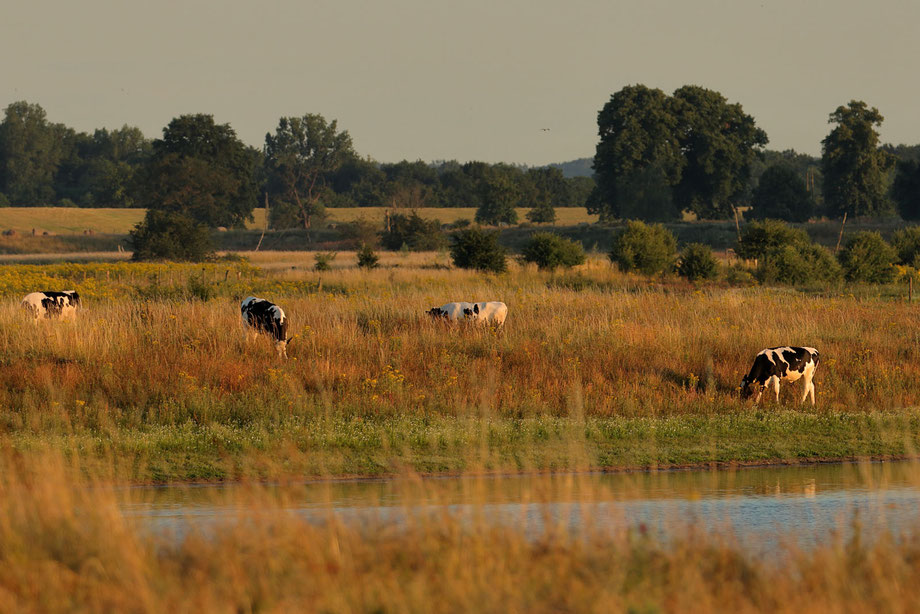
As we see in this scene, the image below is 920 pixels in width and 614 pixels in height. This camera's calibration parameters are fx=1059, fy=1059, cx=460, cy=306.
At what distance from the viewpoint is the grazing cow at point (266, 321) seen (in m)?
21.9

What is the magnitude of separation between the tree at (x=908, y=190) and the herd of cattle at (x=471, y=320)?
261 ft

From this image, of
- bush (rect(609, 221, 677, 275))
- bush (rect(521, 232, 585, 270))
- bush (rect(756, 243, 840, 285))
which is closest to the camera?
bush (rect(756, 243, 840, 285))

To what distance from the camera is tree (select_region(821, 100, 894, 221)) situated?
3878 inches

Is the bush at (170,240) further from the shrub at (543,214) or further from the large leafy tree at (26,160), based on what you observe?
the large leafy tree at (26,160)

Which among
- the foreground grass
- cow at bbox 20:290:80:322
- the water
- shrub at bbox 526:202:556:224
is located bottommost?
the water

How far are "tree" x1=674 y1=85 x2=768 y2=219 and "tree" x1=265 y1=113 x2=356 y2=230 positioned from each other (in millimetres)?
71828

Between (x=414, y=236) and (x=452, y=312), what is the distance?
199 ft

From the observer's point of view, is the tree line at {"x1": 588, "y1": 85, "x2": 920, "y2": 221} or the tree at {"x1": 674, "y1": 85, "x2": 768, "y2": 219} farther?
the tree at {"x1": 674, "y1": 85, "x2": 768, "y2": 219}

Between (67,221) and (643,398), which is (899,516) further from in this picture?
(67,221)

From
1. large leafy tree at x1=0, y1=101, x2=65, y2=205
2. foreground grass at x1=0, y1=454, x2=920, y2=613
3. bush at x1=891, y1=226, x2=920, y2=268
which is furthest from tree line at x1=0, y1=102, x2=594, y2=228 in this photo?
foreground grass at x1=0, y1=454, x2=920, y2=613

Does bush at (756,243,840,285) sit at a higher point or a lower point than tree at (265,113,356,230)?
lower

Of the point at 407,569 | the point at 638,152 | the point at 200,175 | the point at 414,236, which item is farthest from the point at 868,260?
the point at 200,175

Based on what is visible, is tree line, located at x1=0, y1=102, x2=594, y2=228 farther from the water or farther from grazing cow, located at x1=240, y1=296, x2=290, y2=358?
the water

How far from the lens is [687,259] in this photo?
44438mm
